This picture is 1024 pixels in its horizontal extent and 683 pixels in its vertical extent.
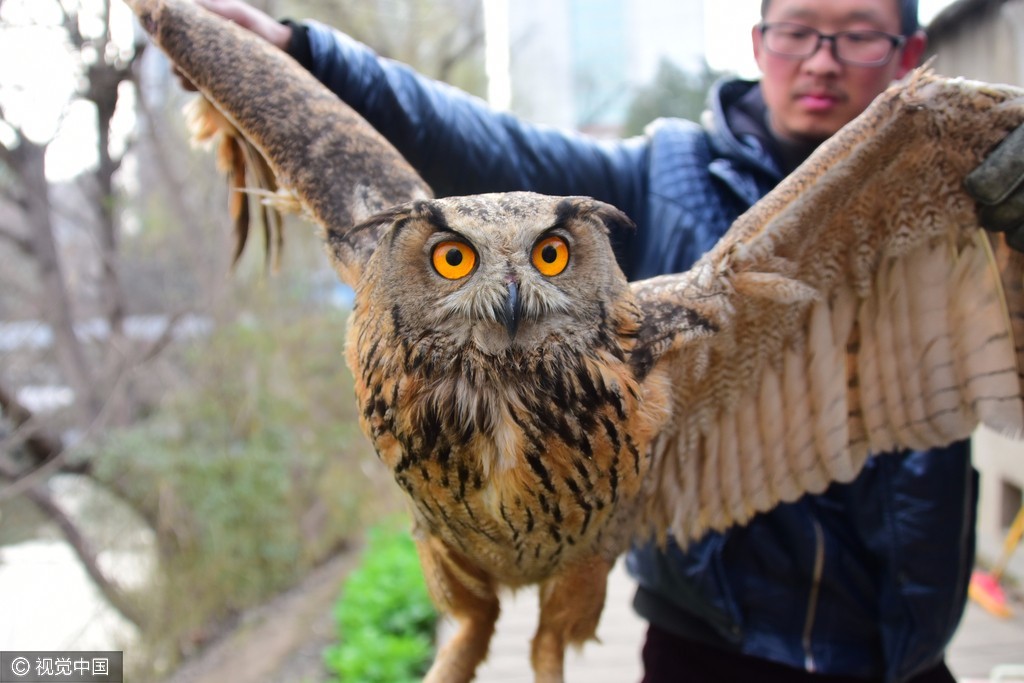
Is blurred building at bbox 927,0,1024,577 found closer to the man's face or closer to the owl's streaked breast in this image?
the man's face

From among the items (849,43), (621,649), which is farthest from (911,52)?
(621,649)

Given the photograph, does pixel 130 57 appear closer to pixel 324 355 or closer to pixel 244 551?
pixel 324 355

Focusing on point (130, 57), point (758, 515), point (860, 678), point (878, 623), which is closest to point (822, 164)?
point (758, 515)

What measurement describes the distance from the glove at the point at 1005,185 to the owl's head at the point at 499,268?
711 millimetres

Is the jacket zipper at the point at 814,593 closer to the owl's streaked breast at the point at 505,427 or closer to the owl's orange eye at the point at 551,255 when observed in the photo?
the owl's streaked breast at the point at 505,427

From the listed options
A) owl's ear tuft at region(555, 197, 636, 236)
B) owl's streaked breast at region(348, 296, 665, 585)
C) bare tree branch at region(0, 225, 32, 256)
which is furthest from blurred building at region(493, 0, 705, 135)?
bare tree branch at region(0, 225, 32, 256)

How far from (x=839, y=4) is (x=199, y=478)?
4.26 m

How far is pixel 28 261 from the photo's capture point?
406 cm

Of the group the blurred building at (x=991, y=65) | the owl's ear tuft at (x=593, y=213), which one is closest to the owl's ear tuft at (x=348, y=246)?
the owl's ear tuft at (x=593, y=213)

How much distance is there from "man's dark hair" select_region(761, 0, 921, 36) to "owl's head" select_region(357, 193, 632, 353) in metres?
0.85

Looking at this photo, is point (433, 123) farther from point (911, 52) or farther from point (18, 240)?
point (18, 240)

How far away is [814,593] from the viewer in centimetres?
173

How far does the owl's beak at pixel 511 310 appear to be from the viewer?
39.6 inches

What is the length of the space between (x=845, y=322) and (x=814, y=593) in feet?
2.11
